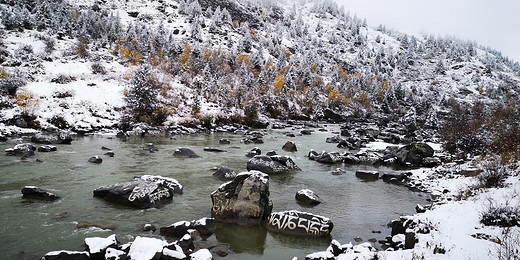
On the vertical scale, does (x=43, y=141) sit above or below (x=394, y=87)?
below

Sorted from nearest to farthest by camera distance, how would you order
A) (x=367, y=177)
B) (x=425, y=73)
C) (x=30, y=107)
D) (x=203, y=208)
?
(x=203, y=208), (x=367, y=177), (x=30, y=107), (x=425, y=73)

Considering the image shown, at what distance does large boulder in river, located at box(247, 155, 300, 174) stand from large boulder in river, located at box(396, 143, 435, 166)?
9.10 m

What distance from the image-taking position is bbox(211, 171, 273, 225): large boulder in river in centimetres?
931

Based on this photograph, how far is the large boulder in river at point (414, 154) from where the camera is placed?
20.6 m

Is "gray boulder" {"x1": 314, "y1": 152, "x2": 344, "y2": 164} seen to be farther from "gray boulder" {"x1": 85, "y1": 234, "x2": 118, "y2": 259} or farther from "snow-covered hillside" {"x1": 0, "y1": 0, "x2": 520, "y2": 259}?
"gray boulder" {"x1": 85, "y1": 234, "x2": 118, "y2": 259}

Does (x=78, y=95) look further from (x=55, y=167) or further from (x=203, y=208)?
(x=203, y=208)

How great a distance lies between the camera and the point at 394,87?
11219 cm

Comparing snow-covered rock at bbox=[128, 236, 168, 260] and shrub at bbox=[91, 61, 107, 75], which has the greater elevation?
shrub at bbox=[91, 61, 107, 75]

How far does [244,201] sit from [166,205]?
331cm

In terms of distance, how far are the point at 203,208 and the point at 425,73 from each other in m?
185

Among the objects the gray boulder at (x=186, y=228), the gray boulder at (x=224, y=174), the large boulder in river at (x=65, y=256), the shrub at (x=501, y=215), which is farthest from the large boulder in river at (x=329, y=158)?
the large boulder in river at (x=65, y=256)

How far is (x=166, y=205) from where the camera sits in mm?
10539

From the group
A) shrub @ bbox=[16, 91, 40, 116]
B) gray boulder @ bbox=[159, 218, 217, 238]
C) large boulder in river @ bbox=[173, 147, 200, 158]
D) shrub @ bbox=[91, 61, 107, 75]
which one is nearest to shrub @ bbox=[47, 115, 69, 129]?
shrub @ bbox=[16, 91, 40, 116]

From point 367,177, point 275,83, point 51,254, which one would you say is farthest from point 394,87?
point 51,254
